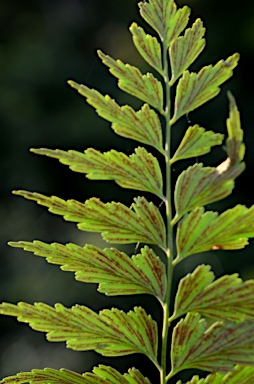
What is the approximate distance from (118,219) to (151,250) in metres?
0.01

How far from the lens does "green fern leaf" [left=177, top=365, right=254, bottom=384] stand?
23 centimetres

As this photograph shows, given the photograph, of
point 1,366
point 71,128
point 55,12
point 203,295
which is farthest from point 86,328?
point 55,12

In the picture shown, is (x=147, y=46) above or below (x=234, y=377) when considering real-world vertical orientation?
above

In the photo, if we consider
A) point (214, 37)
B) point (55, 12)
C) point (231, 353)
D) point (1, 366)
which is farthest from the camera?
point (55, 12)

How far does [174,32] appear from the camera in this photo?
0.28m

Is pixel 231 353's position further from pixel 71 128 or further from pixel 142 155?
pixel 71 128

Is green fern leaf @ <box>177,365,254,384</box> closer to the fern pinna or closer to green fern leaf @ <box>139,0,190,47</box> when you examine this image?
the fern pinna

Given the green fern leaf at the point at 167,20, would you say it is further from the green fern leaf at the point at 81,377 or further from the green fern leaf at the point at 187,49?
the green fern leaf at the point at 81,377

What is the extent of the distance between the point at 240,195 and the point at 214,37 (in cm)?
111

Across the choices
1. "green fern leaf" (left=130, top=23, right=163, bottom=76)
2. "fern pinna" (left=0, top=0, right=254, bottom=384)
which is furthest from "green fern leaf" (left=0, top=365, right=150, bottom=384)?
"green fern leaf" (left=130, top=23, right=163, bottom=76)

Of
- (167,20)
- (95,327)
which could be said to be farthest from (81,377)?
(167,20)

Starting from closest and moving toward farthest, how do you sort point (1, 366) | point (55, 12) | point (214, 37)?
point (1, 366) → point (214, 37) → point (55, 12)

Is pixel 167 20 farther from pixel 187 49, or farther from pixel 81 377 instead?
pixel 81 377

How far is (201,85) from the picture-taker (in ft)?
0.88
